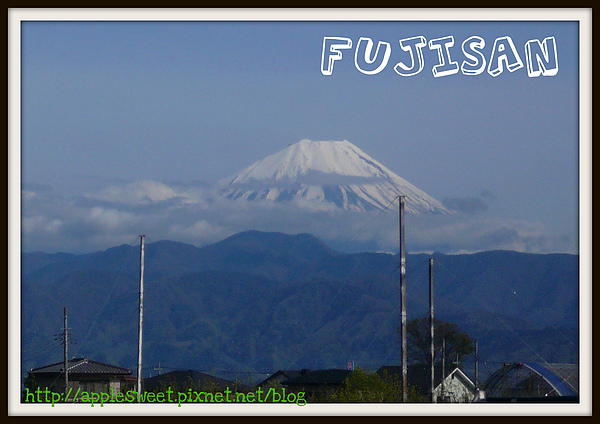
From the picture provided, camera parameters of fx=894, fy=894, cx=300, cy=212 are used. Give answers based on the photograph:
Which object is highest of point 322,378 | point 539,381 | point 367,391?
point 367,391

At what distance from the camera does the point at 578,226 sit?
20047 millimetres

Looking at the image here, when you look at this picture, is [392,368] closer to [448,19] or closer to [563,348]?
[448,19]

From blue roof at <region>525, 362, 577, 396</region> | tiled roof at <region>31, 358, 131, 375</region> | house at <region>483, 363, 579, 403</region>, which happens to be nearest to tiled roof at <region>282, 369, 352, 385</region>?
house at <region>483, 363, 579, 403</region>

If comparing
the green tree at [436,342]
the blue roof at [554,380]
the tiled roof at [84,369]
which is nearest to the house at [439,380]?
the blue roof at [554,380]

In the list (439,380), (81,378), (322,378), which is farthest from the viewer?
(439,380)

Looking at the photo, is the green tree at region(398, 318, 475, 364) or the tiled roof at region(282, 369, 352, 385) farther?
the green tree at region(398, 318, 475, 364)

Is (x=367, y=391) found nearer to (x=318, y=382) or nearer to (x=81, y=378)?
(x=318, y=382)

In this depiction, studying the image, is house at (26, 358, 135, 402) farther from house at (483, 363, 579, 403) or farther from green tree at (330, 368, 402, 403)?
house at (483, 363, 579, 403)

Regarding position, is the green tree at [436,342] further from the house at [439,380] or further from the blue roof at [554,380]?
the blue roof at [554,380]

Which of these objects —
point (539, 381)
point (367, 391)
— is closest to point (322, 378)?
point (539, 381)

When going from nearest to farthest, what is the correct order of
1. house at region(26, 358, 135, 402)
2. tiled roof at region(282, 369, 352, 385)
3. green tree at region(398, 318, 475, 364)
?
house at region(26, 358, 135, 402)
tiled roof at region(282, 369, 352, 385)
green tree at region(398, 318, 475, 364)

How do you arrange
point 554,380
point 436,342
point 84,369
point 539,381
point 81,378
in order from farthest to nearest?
point 436,342 → point 539,381 → point 554,380 → point 84,369 → point 81,378

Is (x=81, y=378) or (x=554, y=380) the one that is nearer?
(x=81, y=378)

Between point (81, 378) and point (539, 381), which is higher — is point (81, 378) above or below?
above
